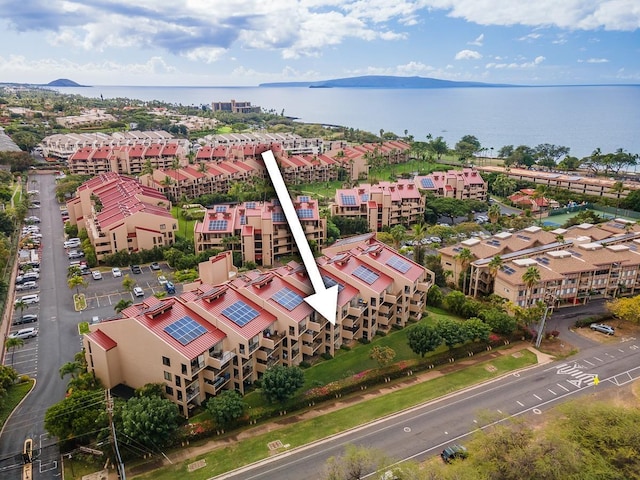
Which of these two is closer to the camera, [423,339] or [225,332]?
[225,332]

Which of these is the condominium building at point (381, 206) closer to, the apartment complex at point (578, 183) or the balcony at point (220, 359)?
the apartment complex at point (578, 183)

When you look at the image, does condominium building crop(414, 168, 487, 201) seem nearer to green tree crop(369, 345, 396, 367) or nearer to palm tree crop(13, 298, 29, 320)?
green tree crop(369, 345, 396, 367)

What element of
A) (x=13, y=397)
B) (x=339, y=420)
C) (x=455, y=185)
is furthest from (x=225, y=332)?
(x=455, y=185)

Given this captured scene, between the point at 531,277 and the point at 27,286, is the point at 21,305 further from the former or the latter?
the point at 531,277

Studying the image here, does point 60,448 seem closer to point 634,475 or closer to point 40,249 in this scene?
point 634,475

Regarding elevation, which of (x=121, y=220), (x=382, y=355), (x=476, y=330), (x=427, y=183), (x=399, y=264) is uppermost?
(x=427, y=183)

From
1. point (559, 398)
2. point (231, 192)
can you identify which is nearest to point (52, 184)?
point (231, 192)
